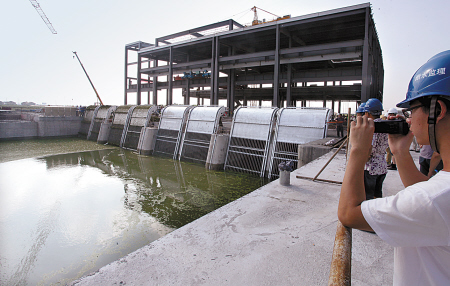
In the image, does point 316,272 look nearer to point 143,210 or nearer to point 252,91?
point 143,210

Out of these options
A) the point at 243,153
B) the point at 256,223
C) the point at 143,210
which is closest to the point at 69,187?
the point at 143,210

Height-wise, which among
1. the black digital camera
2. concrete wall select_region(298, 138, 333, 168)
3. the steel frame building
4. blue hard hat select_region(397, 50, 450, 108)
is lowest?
concrete wall select_region(298, 138, 333, 168)

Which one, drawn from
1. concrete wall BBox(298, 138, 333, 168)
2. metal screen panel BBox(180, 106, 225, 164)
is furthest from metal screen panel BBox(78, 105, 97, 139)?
concrete wall BBox(298, 138, 333, 168)

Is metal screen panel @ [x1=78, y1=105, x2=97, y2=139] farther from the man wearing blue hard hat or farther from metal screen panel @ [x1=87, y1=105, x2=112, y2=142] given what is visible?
the man wearing blue hard hat

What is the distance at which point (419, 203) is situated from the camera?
0.94m

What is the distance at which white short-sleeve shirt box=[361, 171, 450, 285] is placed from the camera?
91 cm

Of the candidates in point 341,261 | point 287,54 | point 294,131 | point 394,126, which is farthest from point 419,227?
point 287,54

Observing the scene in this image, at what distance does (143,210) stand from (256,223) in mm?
4803

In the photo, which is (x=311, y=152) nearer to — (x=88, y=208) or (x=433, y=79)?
(x=88, y=208)

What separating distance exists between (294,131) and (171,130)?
29.7ft

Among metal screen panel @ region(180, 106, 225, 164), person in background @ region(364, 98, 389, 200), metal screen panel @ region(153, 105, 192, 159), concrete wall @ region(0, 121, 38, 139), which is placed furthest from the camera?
concrete wall @ region(0, 121, 38, 139)

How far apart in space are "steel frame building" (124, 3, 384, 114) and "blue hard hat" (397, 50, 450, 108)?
73.0 feet

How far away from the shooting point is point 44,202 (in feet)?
27.0

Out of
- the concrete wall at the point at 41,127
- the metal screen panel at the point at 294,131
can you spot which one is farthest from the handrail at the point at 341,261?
the concrete wall at the point at 41,127
